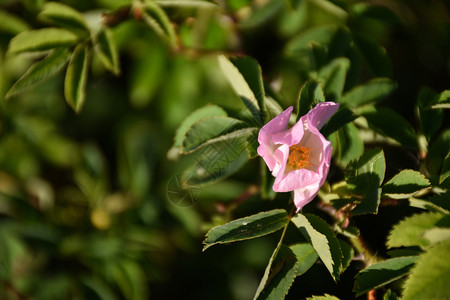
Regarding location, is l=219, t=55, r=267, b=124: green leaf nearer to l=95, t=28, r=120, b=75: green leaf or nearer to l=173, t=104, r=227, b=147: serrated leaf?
l=173, t=104, r=227, b=147: serrated leaf

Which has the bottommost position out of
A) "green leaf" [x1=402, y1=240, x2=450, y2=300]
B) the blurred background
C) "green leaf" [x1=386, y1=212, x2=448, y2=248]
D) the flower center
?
the blurred background

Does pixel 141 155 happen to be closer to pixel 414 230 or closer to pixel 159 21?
pixel 159 21

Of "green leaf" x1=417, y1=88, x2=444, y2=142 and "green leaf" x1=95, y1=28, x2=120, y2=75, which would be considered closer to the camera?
"green leaf" x1=417, y1=88, x2=444, y2=142

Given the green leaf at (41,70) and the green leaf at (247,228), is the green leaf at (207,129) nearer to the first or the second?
the green leaf at (247,228)

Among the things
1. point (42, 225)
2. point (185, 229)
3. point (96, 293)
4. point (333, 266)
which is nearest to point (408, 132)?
point (333, 266)

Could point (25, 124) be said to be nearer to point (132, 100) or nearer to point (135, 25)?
point (132, 100)

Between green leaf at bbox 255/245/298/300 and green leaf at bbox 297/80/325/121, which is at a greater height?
green leaf at bbox 297/80/325/121

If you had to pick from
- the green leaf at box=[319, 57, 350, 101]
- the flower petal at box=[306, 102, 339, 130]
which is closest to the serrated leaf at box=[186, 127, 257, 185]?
the flower petal at box=[306, 102, 339, 130]
